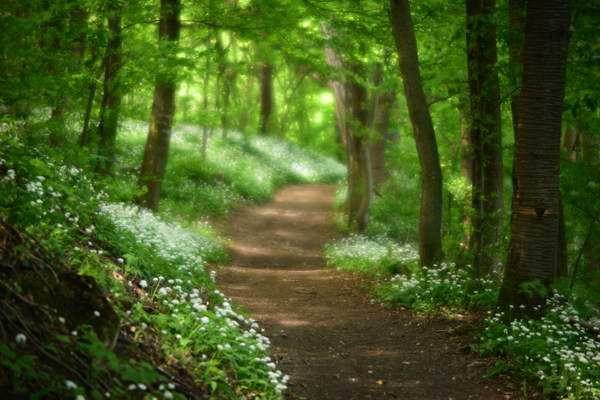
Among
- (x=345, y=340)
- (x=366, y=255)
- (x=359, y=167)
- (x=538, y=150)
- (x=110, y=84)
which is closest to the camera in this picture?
(x=538, y=150)

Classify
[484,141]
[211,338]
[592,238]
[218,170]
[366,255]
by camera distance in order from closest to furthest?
[211,338] → [484,141] → [592,238] → [366,255] → [218,170]

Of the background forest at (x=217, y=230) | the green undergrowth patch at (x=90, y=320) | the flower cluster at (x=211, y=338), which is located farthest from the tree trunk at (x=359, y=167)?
the flower cluster at (x=211, y=338)

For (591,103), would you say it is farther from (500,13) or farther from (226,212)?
(226,212)

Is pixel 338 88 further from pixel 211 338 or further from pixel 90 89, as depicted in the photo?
pixel 211 338

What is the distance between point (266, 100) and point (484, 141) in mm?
27330

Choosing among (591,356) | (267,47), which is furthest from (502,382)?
(267,47)

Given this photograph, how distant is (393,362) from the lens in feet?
25.3

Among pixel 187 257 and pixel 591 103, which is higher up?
pixel 591 103

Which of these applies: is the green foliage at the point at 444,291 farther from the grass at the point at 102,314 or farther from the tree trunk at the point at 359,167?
the tree trunk at the point at 359,167

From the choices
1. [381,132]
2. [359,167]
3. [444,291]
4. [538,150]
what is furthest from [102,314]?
[381,132]

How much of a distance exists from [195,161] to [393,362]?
17431 millimetres

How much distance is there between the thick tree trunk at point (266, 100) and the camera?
36.0 m

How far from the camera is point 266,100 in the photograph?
121ft

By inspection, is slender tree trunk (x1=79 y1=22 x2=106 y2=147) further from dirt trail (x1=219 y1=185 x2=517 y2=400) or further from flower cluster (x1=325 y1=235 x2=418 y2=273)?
flower cluster (x1=325 y1=235 x2=418 y2=273)
